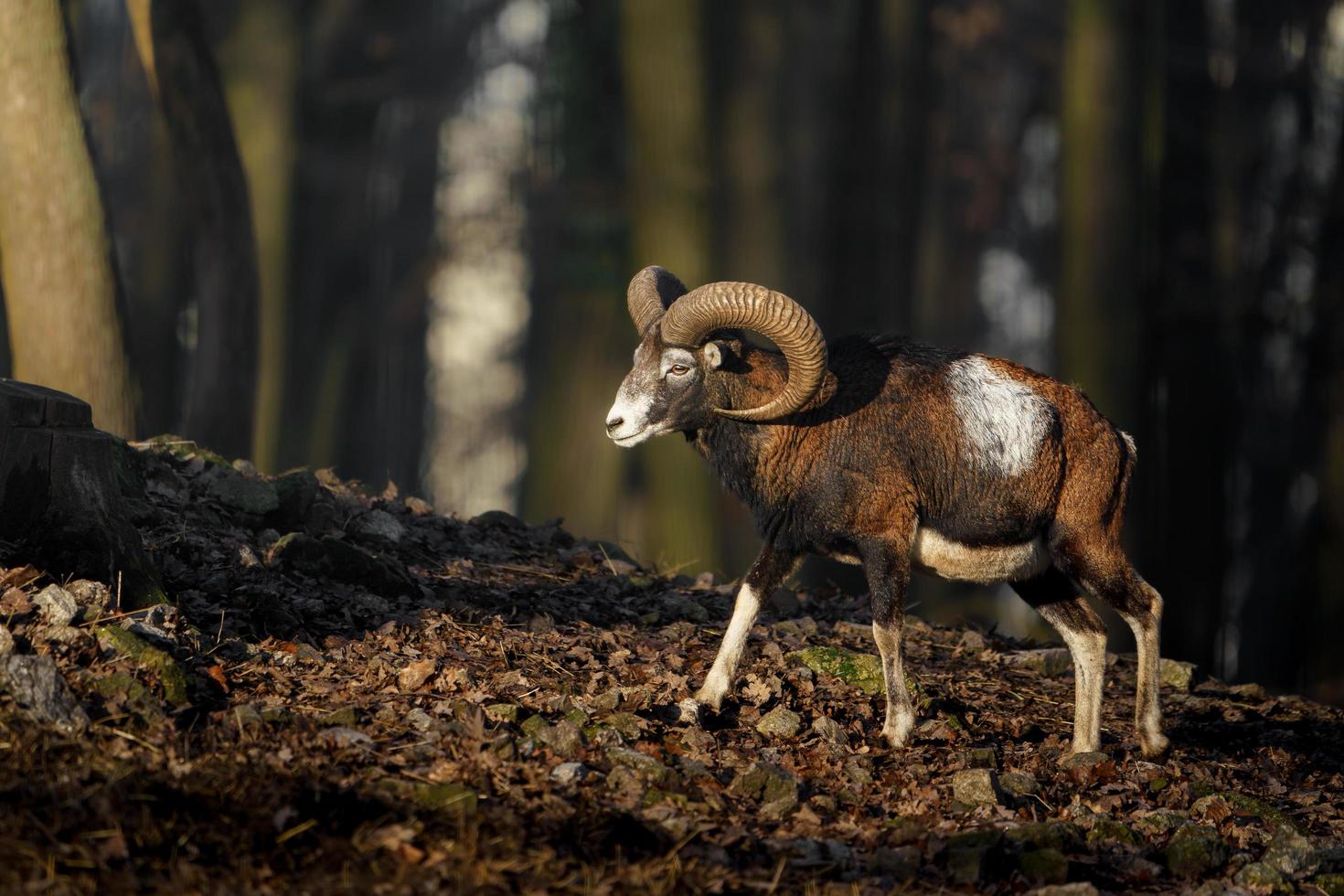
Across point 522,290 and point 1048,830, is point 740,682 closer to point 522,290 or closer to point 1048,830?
point 1048,830

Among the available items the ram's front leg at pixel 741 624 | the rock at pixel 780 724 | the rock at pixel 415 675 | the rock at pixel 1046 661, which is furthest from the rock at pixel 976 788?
the rock at pixel 1046 661

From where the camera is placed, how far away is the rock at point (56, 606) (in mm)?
7156

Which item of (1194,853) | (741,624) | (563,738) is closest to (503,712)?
(563,738)

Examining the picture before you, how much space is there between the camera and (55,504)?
7961 millimetres

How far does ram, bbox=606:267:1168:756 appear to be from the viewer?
8.93 m

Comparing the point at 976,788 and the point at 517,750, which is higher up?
the point at 517,750

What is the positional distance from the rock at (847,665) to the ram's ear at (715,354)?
1.86m

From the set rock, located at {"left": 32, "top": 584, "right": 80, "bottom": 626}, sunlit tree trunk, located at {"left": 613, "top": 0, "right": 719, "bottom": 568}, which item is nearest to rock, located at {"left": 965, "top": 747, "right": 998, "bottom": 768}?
rock, located at {"left": 32, "top": 584, "right": 80, "bottom": 626}

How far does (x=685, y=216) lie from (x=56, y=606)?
986 cm

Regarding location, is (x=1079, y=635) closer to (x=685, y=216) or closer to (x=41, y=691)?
(x=41, y=691)

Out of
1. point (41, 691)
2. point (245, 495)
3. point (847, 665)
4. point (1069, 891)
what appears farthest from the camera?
point (245, 495)

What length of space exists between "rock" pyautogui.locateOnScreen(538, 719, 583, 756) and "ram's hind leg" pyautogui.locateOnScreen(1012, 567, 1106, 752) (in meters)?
3.30

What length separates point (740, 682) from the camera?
29.3ft

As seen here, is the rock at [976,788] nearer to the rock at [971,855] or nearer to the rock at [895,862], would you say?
the rock at [971,855]
